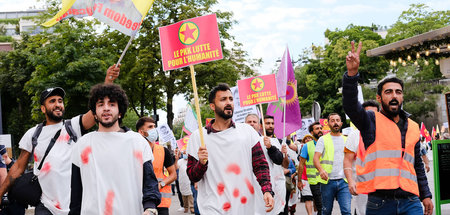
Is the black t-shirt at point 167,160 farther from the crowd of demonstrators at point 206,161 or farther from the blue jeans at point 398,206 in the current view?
the blue jeans at point 398,206

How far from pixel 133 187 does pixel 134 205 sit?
14 centimetres

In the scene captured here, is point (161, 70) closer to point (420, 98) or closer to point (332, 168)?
point (332, 168)

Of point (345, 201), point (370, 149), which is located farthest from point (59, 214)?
point (345, 201)

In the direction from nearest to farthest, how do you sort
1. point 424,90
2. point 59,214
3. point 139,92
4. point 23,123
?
1. point 59,214
2. point 139,92
3. point 23,123
4. point 424,90

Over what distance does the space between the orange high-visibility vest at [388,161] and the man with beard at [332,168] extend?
11.7ft

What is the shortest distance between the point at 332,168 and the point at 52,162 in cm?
507

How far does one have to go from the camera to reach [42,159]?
5816 millimetres

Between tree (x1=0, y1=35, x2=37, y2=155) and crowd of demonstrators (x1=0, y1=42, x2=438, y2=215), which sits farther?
tree (x1=0, y1=35, x2=37, y2=155)

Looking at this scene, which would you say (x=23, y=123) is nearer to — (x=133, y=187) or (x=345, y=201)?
(x=345, y=201)

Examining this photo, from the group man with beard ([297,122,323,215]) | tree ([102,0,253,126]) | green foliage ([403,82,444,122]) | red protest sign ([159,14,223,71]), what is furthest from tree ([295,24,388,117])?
red protest sign ([159,14,223,71])

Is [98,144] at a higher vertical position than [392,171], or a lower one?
higher

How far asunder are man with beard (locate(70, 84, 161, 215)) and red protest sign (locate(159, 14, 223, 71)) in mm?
1999

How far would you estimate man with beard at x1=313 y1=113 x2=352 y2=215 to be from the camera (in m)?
9.15

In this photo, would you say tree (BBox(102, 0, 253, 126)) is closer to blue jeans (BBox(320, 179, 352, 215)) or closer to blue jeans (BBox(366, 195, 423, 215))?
blue jeans (BBox(320, 179, 352, 215))
